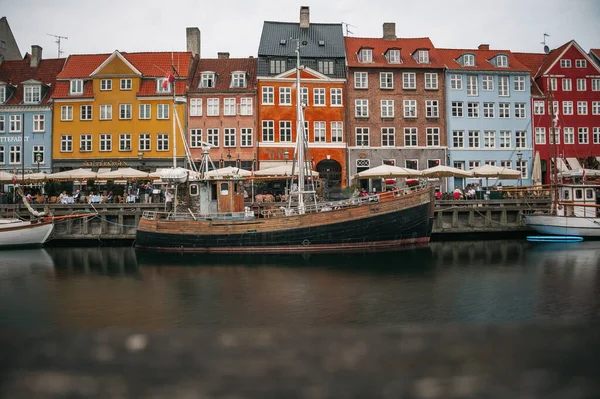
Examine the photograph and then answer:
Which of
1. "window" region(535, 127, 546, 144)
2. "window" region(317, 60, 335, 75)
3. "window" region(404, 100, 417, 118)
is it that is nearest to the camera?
"window" region(317, 60, 335, 75)

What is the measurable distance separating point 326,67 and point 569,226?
70.4 feet

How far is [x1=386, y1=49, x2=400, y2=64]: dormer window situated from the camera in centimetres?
4197

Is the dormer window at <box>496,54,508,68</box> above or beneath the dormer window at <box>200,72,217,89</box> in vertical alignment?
above

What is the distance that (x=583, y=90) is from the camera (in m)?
44.0

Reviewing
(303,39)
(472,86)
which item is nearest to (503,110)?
(472,86)

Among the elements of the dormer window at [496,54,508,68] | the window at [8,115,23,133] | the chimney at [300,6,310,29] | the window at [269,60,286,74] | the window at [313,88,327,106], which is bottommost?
the window at [8,115,23,133]

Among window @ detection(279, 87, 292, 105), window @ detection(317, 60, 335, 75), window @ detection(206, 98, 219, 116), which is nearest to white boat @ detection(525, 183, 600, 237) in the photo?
window @ detection(317, 60, 335, 75)

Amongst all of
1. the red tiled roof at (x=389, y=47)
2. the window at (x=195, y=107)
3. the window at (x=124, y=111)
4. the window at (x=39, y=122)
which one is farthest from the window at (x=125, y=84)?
the red tiled roof at (x=389, y=47)

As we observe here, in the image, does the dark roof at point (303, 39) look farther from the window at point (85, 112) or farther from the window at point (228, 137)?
the window at point (85, 112)

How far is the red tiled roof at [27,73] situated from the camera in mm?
42031

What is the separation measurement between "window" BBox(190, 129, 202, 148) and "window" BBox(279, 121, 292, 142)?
623cm

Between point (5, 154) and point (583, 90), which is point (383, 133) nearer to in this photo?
point (583, 90)

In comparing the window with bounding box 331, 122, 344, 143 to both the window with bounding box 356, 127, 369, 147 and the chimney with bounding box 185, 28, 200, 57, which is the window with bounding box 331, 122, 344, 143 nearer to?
the window with bounding box 356, 127, 369, 147

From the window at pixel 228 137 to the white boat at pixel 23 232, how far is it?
15563mm
